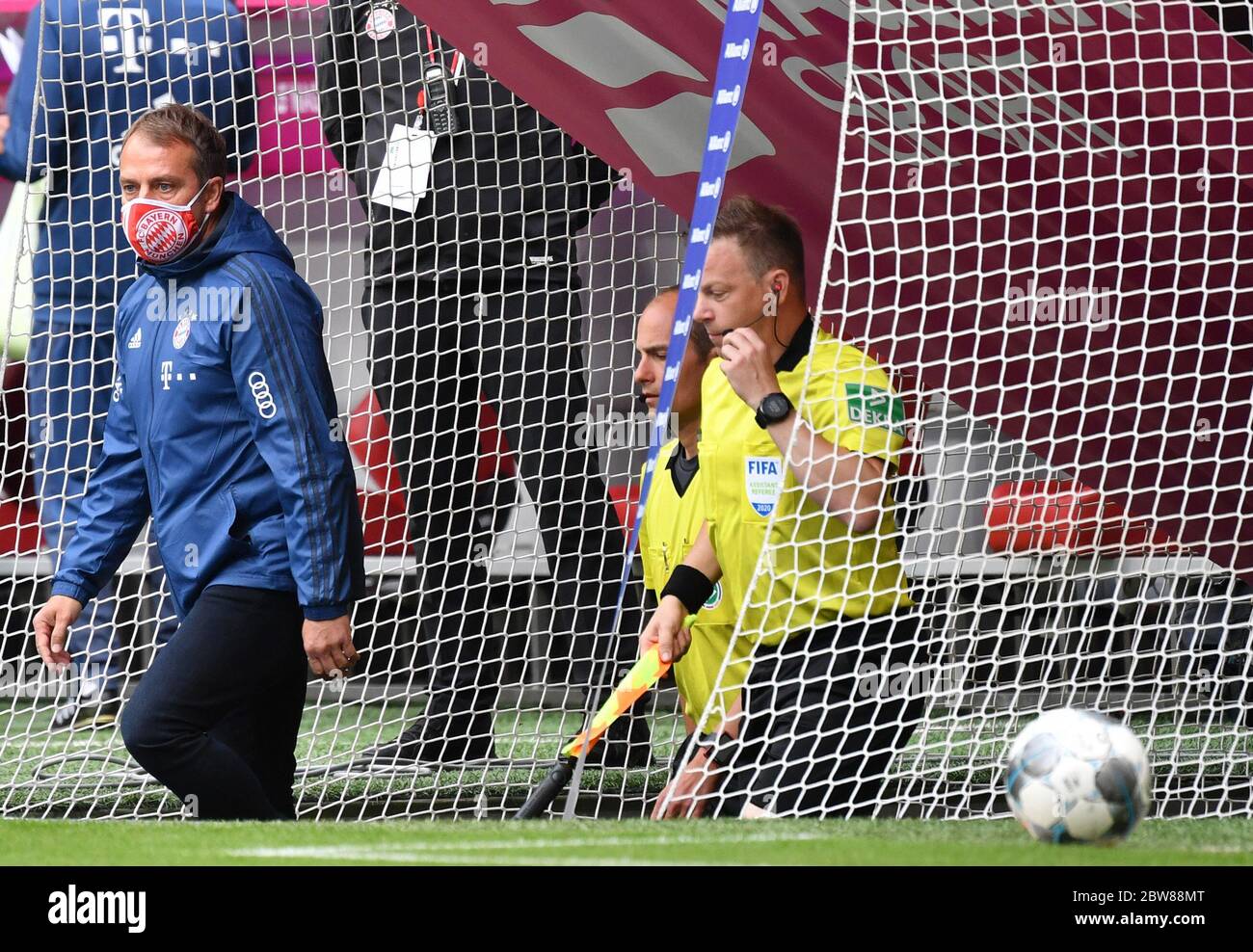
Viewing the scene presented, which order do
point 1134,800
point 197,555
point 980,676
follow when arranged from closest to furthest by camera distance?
point 1134,800
point 197,555
point 980,676

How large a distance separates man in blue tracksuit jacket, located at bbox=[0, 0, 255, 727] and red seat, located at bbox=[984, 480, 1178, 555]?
249 centimetres

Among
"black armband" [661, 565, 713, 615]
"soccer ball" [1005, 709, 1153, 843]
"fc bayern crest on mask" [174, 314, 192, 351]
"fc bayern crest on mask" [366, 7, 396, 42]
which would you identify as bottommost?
"black armband" [661, 565, 713, 615]

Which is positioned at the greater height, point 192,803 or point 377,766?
point 192,803

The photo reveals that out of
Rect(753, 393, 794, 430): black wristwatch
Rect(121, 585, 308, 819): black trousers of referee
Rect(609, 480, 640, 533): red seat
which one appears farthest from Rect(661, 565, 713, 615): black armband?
Rect(609, 480, 640, 533): red seat

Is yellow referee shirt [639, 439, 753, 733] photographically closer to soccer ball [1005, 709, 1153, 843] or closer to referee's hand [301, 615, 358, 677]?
referee's hand [301, 615, 358, 677]

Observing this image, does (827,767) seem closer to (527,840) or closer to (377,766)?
(527,840)

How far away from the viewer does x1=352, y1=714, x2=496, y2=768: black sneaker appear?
474 centimetres

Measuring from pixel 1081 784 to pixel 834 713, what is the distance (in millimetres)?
926

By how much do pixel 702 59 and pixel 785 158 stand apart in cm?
34

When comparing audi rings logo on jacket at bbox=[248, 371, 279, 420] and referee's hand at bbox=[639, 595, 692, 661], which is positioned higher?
audi rings logo on jacket at bbox=[248, 371, 279, 420]

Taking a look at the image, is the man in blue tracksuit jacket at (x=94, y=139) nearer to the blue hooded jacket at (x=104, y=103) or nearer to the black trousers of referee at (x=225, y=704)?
the blue hooded jacket at (x=104, y=103)

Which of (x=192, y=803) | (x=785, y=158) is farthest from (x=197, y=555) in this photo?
(x=785, y=158)

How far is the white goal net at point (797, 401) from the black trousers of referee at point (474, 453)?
0.04 feet

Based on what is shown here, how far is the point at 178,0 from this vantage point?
5078 mm
